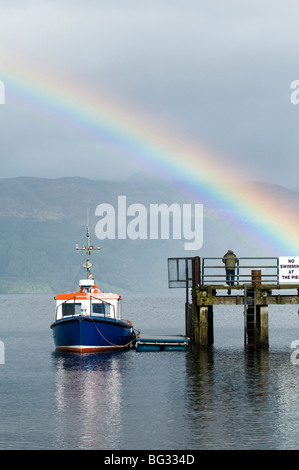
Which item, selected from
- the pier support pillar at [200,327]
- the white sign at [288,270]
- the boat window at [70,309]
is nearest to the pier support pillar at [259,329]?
the white sign at [288,270]

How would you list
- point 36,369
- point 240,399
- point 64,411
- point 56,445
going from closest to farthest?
point 56,445, point 64,411, point 240,399, point 36,369

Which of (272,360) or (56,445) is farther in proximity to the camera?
(272,360)

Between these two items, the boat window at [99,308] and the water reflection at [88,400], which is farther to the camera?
the boat window at [99,308]

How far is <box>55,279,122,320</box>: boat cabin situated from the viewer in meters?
51.1

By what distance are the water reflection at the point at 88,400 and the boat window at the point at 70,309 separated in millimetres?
3160

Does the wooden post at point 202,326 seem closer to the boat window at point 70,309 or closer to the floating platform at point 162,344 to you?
the floating platform at point 162,344

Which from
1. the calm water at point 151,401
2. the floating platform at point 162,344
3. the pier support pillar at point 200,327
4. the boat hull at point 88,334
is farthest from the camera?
the floating platform at point 162,344

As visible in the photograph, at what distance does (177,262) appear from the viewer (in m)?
53.8

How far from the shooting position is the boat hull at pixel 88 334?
161ft

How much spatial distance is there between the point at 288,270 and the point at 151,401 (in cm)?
2047

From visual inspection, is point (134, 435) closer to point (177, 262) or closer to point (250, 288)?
point (250, 288)
